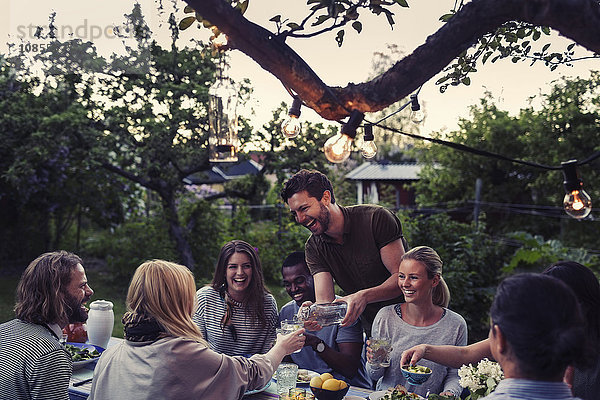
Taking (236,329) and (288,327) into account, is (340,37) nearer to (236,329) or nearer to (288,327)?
(288,327)

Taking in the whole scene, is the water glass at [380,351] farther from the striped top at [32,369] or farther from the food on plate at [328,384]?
the striped top at [32,369]

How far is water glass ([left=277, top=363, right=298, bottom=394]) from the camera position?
2369 millimetres

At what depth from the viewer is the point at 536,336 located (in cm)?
124

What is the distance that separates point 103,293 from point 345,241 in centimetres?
542

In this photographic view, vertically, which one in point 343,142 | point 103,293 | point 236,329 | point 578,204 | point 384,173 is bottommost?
point 103,293

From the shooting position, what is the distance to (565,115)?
966cm

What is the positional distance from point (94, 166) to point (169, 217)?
4.11 feet

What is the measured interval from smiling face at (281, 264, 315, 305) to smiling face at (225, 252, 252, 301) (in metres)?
0.27

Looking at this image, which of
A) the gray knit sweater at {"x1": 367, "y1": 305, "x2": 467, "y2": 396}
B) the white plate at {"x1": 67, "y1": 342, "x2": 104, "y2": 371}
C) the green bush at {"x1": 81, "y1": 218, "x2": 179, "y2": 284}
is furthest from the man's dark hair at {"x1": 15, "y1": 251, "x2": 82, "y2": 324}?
the green bush at {"x1": 81, "y1": 218, "x2": 179, "y2": 284}

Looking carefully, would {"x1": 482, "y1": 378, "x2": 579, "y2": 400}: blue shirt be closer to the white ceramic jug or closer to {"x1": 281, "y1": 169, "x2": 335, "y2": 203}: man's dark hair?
{"x1": 281, "y1": 169, "x2": 335, "y2": 203}: man's dark hair

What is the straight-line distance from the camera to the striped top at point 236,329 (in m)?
3.02

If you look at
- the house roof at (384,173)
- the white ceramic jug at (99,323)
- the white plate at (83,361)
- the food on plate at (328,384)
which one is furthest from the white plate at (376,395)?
the house roof at (384,173)

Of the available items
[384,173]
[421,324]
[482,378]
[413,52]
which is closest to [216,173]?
[384,173]

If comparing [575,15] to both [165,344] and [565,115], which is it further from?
[565,115]
